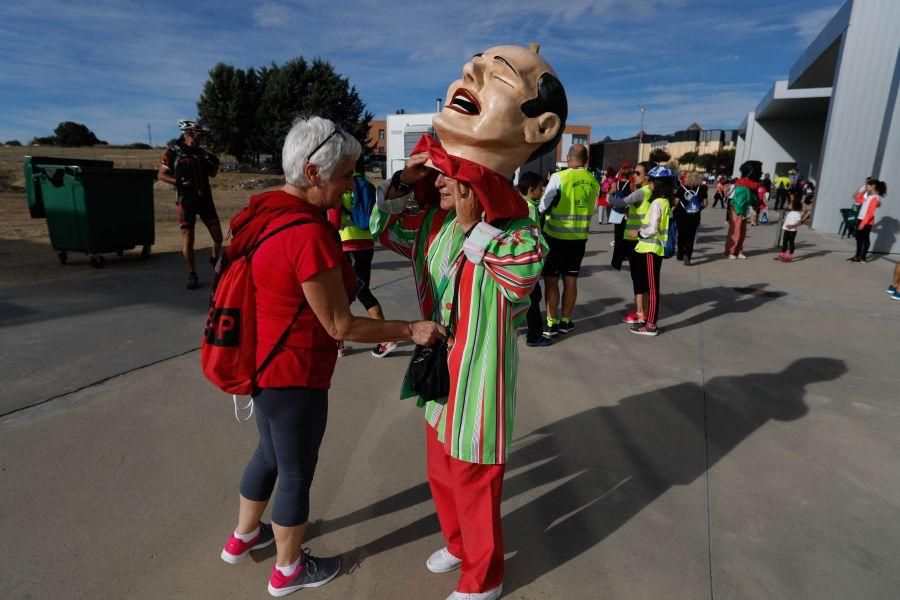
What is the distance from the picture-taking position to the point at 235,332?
1784mm

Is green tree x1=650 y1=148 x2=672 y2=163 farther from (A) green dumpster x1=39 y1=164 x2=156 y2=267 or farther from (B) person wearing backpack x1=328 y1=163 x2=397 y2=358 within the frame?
(A) green dumpster x1=39 y1=164 x2=156 y2=267

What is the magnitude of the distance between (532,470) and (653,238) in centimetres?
309

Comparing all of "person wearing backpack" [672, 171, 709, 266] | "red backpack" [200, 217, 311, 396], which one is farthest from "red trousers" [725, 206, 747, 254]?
"red backpack" [200, 217, 311, 396]

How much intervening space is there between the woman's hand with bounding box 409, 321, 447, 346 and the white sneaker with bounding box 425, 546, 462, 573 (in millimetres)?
990

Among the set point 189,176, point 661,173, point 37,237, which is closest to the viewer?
point 661,173

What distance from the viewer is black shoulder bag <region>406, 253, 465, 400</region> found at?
72.9 inches

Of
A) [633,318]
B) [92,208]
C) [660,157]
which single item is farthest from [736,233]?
[92,208]

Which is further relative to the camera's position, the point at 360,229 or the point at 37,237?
the point at 37,237

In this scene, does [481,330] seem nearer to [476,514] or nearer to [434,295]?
[434,295]

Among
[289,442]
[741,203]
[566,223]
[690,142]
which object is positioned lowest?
[289,442]

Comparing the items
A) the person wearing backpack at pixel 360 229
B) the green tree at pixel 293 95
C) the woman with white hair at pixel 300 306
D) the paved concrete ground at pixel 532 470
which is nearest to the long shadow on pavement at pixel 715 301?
the paved concrete ground at pixel 532 470

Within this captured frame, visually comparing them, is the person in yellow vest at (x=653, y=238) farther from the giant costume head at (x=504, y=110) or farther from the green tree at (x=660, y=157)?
the green tree at (x=660, y=157)

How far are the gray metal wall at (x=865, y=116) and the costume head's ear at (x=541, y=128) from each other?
1237cm

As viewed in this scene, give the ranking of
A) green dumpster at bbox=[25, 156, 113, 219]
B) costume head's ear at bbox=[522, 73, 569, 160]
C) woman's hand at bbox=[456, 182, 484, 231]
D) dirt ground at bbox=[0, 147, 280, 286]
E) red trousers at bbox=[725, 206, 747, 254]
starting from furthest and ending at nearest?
red trousers at bbox=[725, 206, 747, 254] < green dumpster at bbox=[25, 156, 113, 219] < dirt ground at bbox=[0, 147, 280, 286] < costume head's ear at bbox=[522, 73, 569, 160] < woman's hand at bbox=[456, 182, 484, 231]
